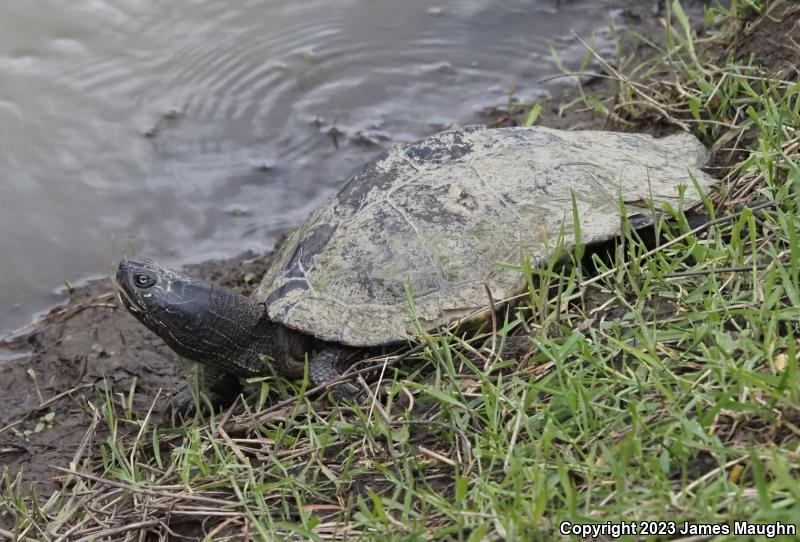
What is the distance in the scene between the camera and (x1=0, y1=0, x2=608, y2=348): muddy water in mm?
4941

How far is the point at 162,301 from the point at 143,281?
113mm

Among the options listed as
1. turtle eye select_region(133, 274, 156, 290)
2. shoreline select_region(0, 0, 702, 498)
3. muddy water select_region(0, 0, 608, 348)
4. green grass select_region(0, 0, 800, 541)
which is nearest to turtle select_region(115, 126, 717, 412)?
turtle eye select_region(133, 274, 156, 290)

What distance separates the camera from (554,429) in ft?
7.45

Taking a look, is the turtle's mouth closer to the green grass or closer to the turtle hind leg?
the green grass

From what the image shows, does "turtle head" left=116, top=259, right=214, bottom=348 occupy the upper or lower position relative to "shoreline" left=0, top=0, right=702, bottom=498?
upper

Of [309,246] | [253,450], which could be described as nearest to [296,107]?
[309,246]

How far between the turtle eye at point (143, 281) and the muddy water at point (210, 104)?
5.03ft

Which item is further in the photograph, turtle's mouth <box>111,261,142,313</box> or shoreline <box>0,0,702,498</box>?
shoreline <box>0,0,702,498</box>

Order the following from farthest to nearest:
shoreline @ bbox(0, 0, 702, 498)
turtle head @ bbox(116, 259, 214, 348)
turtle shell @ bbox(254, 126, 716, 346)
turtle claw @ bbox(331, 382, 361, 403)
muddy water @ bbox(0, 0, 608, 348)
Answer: muddy water @ bbox(0, 0, 608, 348), shoreline @ bbox(0, 0, 702, 498), turtle head @ bbox(116, 259, 214, 348), turtle shell @ bbox(254, 126, 716, 346), turtle claw @ bbox(331, 382, 361, 403)

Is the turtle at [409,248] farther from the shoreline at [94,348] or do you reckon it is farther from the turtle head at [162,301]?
the shoreline at [94,348]

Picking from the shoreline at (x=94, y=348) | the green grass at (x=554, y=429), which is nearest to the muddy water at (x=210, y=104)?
the shoreline at (x=94, y=348)

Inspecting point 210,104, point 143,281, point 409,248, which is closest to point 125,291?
point 143,281

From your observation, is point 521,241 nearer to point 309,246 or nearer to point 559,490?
point 309,246

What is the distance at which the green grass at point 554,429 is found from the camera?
2053 mm
